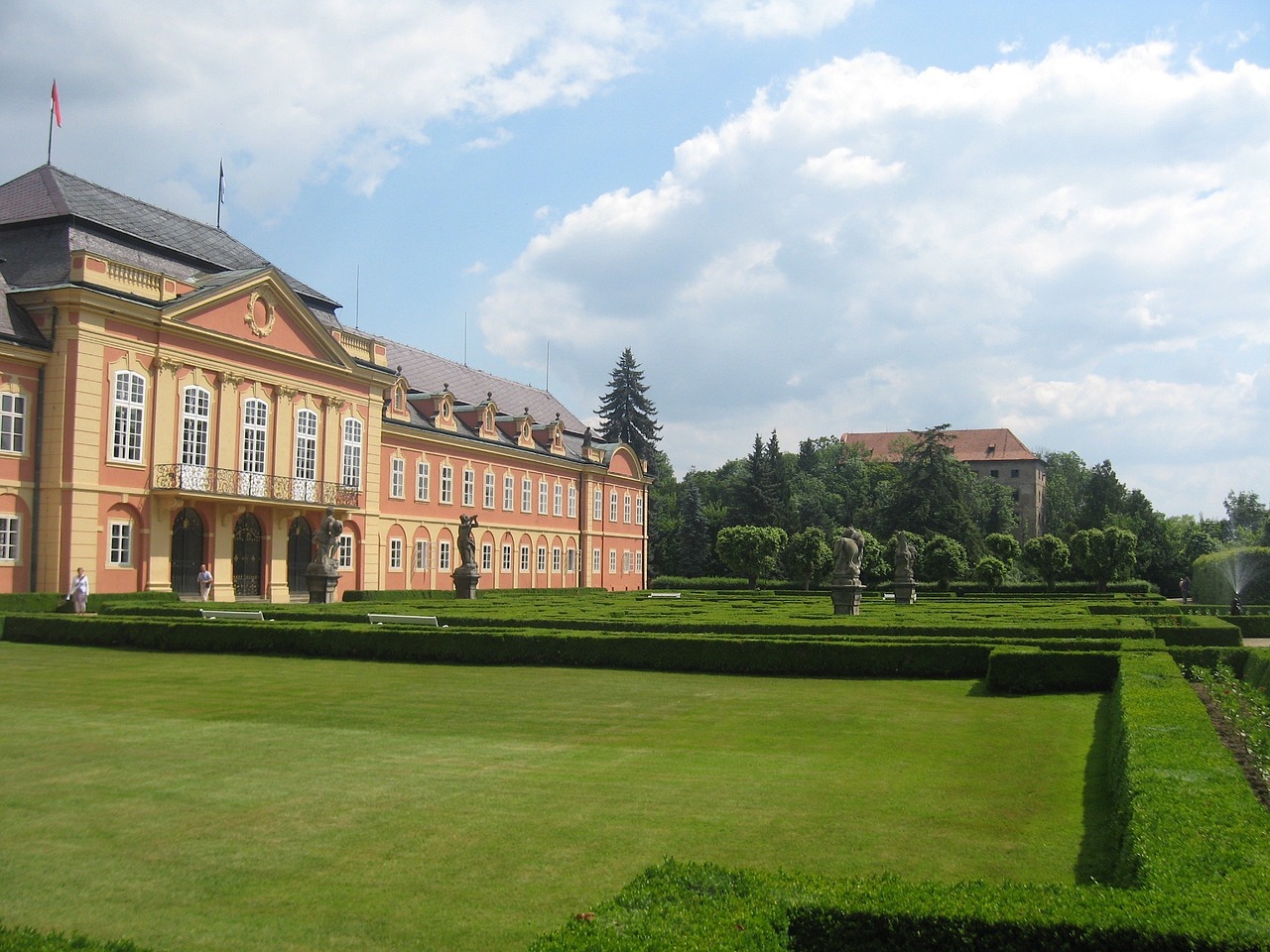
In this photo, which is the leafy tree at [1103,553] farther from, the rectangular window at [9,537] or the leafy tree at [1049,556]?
the rectangular window at [9,537]

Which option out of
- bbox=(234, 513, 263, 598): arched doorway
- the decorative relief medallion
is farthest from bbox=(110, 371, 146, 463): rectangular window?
bbox=(234, 513, 263, 598): arched doorway

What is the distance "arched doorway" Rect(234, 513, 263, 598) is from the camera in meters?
37.2

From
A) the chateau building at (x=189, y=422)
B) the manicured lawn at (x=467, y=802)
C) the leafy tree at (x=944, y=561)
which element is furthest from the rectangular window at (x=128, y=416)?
the leafy tree at (x=944, y=561)

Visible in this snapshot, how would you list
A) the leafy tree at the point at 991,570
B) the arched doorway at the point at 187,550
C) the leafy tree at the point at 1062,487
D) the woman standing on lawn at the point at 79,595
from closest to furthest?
the woman standing on lawn at the point at 79,595 → the arched doorway at the point at 187,550 → the leafy tree at the point at 991,570 → the leafy tree at the point at 1062,487

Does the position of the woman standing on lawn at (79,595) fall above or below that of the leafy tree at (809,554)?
below

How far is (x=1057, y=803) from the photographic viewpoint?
27.6 feet

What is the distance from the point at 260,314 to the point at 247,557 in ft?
28.0

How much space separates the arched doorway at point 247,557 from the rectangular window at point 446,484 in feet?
41.3

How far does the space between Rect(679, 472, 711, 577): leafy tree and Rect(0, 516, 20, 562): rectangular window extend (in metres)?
54.4

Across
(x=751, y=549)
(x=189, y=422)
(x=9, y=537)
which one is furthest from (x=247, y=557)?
(x=751, y=549)

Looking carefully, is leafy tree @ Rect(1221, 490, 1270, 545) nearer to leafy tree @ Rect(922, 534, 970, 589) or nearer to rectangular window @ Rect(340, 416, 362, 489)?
leafy tree @ Rect(922, 534, 970, 589)

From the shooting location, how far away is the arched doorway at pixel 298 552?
39.8 meters

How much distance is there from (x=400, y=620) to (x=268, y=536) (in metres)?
16.7

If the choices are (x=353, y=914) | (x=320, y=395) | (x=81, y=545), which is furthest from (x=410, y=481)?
(x=353, y=914)
